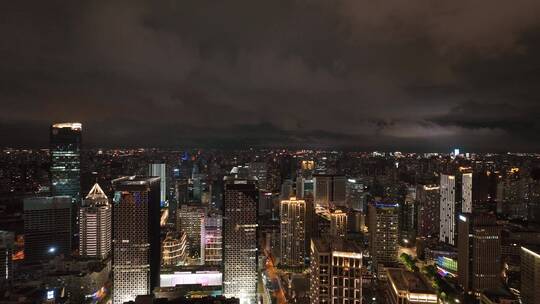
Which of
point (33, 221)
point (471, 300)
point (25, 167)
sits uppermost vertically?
point (25, 167)

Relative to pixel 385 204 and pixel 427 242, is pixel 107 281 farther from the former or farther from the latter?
pixel 427 242

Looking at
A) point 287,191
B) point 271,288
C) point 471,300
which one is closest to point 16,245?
point 271,288

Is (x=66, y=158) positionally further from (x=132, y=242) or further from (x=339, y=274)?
(x=339, y=274)

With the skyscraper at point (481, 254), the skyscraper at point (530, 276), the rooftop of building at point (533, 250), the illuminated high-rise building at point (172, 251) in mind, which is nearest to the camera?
the skyscraper at point (530, 276)

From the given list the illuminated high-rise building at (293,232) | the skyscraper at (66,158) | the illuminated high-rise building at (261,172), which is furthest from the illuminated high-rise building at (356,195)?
the skyscraper at (66,158)

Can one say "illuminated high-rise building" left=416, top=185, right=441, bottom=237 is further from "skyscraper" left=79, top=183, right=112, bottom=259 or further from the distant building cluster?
"skyscraper" left=79, top=183, right=112, bottom=259

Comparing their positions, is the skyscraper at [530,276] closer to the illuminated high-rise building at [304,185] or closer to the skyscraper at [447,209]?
the skyscraper at [447,209]

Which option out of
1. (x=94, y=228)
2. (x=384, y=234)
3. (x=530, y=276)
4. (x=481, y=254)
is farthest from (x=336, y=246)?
(x=94, y=228)
